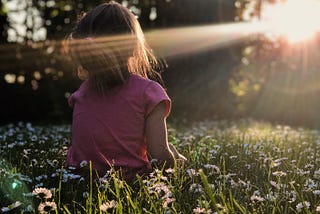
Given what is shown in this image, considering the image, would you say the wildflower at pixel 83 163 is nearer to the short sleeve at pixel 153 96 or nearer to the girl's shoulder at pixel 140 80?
the short sleeve at pixel 153 96

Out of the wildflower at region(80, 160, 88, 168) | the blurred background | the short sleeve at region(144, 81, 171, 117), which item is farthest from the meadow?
the blurred background

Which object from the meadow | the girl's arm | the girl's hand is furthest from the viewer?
the girl's hand

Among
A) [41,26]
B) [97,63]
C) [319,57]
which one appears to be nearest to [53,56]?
[41,26]

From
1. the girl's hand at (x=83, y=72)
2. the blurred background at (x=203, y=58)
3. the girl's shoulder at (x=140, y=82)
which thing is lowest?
the blurred background at (x=203, y=58)

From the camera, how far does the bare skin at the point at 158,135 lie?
10.2 ft

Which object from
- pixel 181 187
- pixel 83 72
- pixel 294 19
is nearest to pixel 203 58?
pixel 294 19

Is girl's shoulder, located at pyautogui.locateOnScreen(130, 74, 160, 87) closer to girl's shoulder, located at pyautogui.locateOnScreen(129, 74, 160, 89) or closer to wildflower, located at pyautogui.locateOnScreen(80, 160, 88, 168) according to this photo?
girl's shoulder, located at pyautogui.locateOnScreen(129, 74, 160, 89)

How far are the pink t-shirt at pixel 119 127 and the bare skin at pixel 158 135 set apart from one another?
5cm

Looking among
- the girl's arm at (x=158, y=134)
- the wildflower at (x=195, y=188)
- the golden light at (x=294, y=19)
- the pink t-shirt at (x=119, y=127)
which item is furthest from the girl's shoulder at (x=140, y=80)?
the golden light at (x=294, y=19)

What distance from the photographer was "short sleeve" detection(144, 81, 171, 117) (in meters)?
3.09

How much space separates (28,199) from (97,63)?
100 centimetres

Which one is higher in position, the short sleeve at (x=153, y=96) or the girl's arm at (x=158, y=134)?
the short sleeve at (x=153, y=96)

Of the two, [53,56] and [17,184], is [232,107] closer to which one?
[53,56]

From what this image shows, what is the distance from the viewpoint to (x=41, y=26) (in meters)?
12.3
